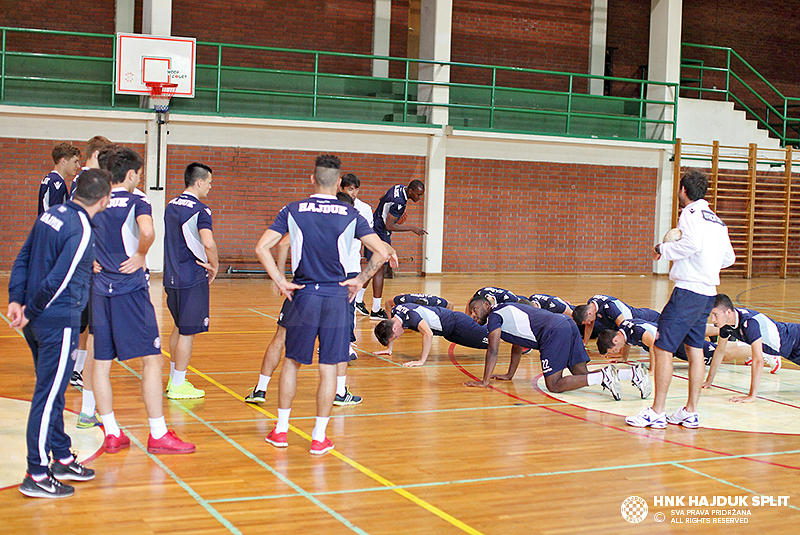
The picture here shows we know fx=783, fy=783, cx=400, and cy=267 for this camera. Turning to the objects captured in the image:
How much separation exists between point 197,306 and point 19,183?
34.7ft

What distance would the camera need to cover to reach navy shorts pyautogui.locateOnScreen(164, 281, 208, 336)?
19.9ft

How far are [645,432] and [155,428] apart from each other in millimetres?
3426

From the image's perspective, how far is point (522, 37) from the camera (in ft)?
65.5

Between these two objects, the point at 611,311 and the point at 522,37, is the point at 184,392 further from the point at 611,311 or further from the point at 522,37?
the point at 522,37

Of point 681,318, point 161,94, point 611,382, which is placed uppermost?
point 161,94

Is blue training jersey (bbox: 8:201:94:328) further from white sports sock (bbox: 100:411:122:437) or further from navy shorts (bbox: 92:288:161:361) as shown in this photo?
white sports sock (bbox: 100:411:122:437)

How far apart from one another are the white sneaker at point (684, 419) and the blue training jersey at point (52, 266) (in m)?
4.32

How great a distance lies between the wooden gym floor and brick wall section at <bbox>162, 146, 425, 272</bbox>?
8.19 m

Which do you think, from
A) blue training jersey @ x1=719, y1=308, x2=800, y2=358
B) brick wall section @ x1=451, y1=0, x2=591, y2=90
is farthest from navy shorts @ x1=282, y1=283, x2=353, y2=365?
brick wall section @ x1=451, y1=0, x2=591, y2=90

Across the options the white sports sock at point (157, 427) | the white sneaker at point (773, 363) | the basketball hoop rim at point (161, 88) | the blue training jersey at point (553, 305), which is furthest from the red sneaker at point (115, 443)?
the basketball hoop rim at point (161, 88)

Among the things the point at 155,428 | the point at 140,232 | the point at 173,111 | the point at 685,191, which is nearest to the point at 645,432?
the point at 685,191

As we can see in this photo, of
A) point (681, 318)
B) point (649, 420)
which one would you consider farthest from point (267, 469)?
point (681, 318)

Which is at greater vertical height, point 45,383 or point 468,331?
point 45,383

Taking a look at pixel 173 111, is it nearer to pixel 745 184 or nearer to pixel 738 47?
pixel 745 184
